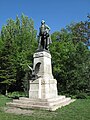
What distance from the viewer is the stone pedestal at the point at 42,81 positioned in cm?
1254

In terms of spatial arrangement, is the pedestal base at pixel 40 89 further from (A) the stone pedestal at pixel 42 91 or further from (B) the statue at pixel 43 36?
(B) the statue at pixel 43 36

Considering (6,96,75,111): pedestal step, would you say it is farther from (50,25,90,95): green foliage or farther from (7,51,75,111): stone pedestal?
(50,25,90,95): green foliage

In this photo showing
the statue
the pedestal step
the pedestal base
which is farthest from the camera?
the statue

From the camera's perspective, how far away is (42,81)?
12.8 metres

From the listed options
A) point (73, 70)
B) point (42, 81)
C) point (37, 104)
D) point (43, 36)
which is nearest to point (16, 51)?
point (73, 70)

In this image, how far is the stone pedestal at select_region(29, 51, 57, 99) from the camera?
41.1 ft

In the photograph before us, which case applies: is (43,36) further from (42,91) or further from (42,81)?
(42,91)

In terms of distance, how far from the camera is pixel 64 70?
74.4 ft

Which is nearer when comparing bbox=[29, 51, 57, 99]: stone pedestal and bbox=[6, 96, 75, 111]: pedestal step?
bbox=[6, 96, 75, 111]: pedestal step

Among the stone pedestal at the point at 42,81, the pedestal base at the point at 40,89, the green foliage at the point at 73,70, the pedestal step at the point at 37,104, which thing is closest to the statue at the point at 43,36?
the stone pedestal at the point at 42,81

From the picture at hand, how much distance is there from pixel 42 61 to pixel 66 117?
563 centimetres

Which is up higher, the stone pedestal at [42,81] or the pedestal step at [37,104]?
the stone pedestal at [42,81]

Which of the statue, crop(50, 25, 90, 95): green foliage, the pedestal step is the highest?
the statue

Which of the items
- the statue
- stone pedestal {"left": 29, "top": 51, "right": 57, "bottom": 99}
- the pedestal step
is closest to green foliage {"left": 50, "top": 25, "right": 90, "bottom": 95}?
stone pedestal {"left": 29, "top": 51, "right": 57, "bottom": 99}
